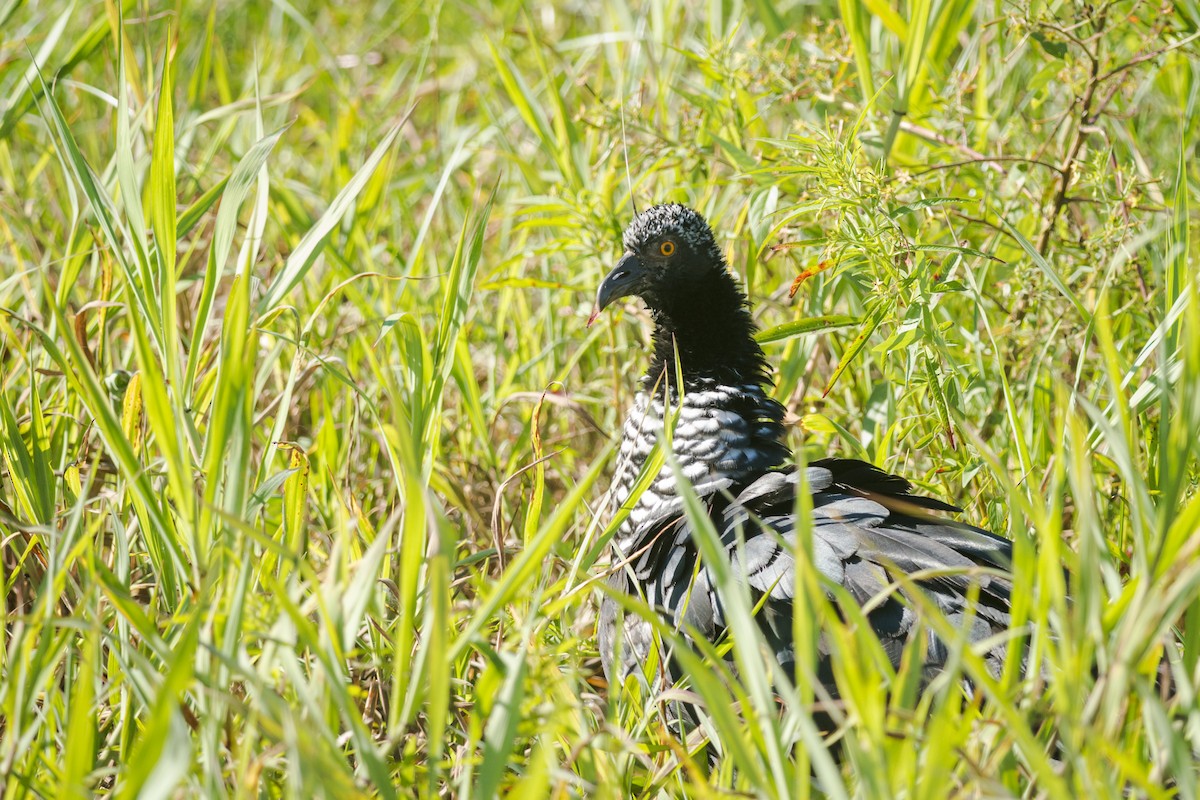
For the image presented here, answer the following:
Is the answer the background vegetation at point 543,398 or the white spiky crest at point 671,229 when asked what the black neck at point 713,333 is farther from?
the background vegetation at point 543,398

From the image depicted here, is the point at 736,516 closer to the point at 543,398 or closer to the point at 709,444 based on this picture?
the point at 709,444

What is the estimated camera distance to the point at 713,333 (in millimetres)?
3336

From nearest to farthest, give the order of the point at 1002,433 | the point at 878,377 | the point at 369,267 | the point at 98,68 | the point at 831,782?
1. the point at 831,782
2. the point at 1002,433
3. the point at 878,377
4. the point at 369,267
5. the point at 98,68

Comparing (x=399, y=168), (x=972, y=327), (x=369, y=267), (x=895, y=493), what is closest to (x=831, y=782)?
(x=895, y=493)

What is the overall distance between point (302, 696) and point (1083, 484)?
1260 mm

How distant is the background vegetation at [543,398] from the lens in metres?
1.78

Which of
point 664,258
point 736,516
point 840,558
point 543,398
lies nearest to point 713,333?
point 664,258

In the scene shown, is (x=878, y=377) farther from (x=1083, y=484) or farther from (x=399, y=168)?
(x=399, y=168)

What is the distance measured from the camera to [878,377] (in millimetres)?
3805

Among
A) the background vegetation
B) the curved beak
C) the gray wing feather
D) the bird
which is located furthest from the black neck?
the gray wing feather

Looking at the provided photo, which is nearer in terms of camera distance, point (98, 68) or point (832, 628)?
point (832, 628)

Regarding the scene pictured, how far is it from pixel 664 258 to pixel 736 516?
0.88 m

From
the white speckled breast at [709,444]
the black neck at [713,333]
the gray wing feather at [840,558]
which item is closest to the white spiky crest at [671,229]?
the black neck at [713,333]

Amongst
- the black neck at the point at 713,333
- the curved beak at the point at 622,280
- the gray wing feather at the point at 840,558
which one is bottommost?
the gray wing feather at the point at 840,558
